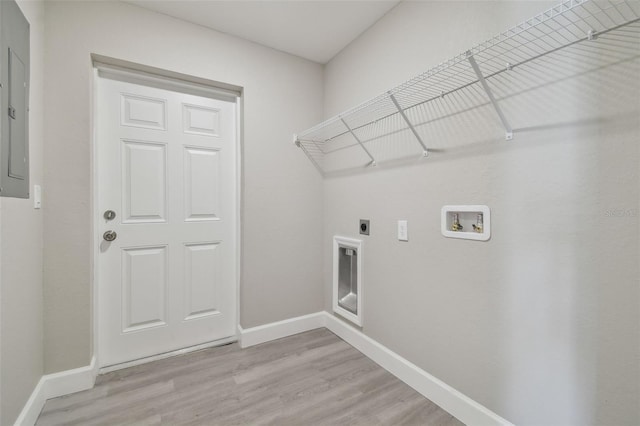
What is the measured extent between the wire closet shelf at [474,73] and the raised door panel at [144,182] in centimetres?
106

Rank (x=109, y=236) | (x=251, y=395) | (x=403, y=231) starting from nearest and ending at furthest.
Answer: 1. (x=251, y=395)
2. (x=403, y=231)
3. (x=109, y=236)

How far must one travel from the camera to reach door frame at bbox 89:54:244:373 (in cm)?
173

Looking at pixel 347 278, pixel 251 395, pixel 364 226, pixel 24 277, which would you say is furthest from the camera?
pixel 347 278

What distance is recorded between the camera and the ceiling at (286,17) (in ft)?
5.78

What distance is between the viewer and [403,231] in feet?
5.65

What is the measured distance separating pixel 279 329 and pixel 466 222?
1654 mm

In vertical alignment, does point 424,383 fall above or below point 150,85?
below

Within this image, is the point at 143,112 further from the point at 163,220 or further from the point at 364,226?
the point at 364,226

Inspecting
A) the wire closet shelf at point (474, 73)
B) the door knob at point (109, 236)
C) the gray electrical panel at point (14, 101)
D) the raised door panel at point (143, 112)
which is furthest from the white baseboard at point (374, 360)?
the raised door panel at point (143, 112)

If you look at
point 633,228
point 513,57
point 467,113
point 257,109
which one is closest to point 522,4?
point 513,57

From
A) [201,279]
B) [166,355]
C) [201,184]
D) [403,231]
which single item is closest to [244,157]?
[201,184]

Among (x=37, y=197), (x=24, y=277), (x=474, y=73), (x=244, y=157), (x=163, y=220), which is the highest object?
(x=474, y=73)

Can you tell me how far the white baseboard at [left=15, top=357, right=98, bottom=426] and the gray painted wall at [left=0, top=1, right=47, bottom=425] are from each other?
2.3 inches

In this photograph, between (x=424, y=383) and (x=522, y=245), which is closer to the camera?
(x=522, y=245)
